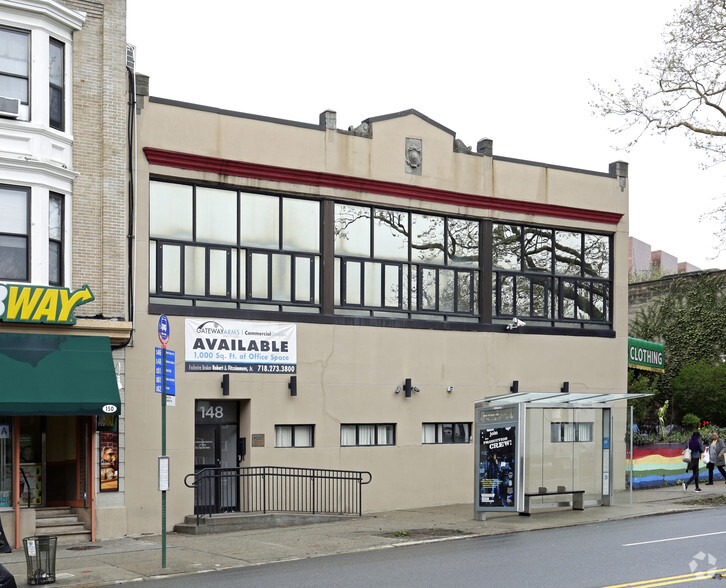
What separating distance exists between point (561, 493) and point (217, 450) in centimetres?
764

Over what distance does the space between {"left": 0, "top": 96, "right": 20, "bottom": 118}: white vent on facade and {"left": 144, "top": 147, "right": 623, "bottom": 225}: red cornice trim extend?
2.96m

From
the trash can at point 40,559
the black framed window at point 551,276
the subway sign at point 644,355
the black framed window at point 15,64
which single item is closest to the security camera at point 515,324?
the black framed window at point 551,276

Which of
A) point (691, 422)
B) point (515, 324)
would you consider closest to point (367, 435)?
point (515, 324)

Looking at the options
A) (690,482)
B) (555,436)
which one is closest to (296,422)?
(555,436)

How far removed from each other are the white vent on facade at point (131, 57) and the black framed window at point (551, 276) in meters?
10.5

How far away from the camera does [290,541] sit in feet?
56.7

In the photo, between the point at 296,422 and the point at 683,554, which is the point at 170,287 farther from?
the point at 683,554

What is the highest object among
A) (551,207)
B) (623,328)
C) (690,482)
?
(551,207)

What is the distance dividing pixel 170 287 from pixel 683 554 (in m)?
12.0

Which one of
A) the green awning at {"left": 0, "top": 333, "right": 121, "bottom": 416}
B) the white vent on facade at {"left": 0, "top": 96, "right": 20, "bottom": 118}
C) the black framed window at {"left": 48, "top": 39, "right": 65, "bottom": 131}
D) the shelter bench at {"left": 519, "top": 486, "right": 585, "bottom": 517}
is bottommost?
the shelter bench at {"left": 519, "top": 486, "right": 585, "bottom": 517}

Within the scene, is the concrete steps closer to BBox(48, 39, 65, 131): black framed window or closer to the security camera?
BBox(48, 39, 65, 131): black framed window

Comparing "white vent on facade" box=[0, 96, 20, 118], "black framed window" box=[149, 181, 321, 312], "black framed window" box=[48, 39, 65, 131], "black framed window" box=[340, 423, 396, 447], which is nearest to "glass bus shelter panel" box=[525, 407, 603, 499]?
"black framed window" box=[340, 423, 396, 447]

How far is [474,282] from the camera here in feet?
83.1

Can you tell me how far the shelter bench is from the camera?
20.2m
